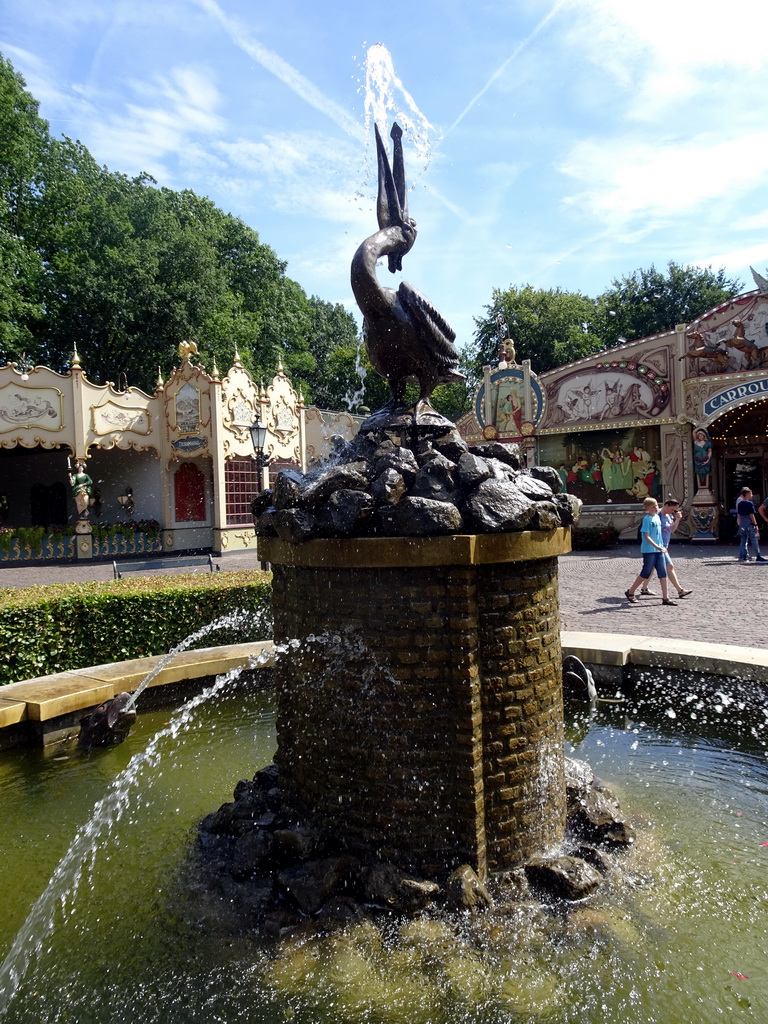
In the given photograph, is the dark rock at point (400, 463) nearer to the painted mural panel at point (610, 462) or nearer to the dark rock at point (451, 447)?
the dark rock at point (451, 447)

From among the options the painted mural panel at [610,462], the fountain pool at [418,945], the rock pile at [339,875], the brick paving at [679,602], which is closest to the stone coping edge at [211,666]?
the fountain pool at [418,945]

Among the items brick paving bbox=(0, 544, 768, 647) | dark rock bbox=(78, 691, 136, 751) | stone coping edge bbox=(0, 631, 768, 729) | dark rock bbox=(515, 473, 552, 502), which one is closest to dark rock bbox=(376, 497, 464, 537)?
dark rock bbox=(515, 473, 552, 502)

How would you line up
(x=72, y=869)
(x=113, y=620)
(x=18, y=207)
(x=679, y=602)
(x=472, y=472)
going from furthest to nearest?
(x=18, y=207)
(x=679, y=602)
(x=113, y=620)
(x=72, y=869)
(x=472, y=472)

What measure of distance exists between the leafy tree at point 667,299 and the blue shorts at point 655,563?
29544mm

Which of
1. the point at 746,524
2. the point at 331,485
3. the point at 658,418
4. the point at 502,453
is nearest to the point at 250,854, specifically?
the point at 331,485

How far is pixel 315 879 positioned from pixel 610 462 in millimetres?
21794

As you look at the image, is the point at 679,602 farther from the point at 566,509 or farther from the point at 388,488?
→ the point at 388,488

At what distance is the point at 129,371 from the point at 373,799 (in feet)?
110

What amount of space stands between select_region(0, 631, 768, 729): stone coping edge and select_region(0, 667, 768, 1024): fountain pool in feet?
3.28

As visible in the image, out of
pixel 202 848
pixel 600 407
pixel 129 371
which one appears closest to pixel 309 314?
pixel 129 371

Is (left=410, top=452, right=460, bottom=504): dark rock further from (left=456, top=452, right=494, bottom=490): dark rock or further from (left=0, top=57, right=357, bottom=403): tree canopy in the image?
(left=0, top=57, right=357, bottom=403): tree canopy

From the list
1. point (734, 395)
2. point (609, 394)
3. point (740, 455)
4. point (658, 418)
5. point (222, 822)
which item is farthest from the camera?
point (609, 394)

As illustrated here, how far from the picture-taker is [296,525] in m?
3.60

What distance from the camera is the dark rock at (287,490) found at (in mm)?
3832
